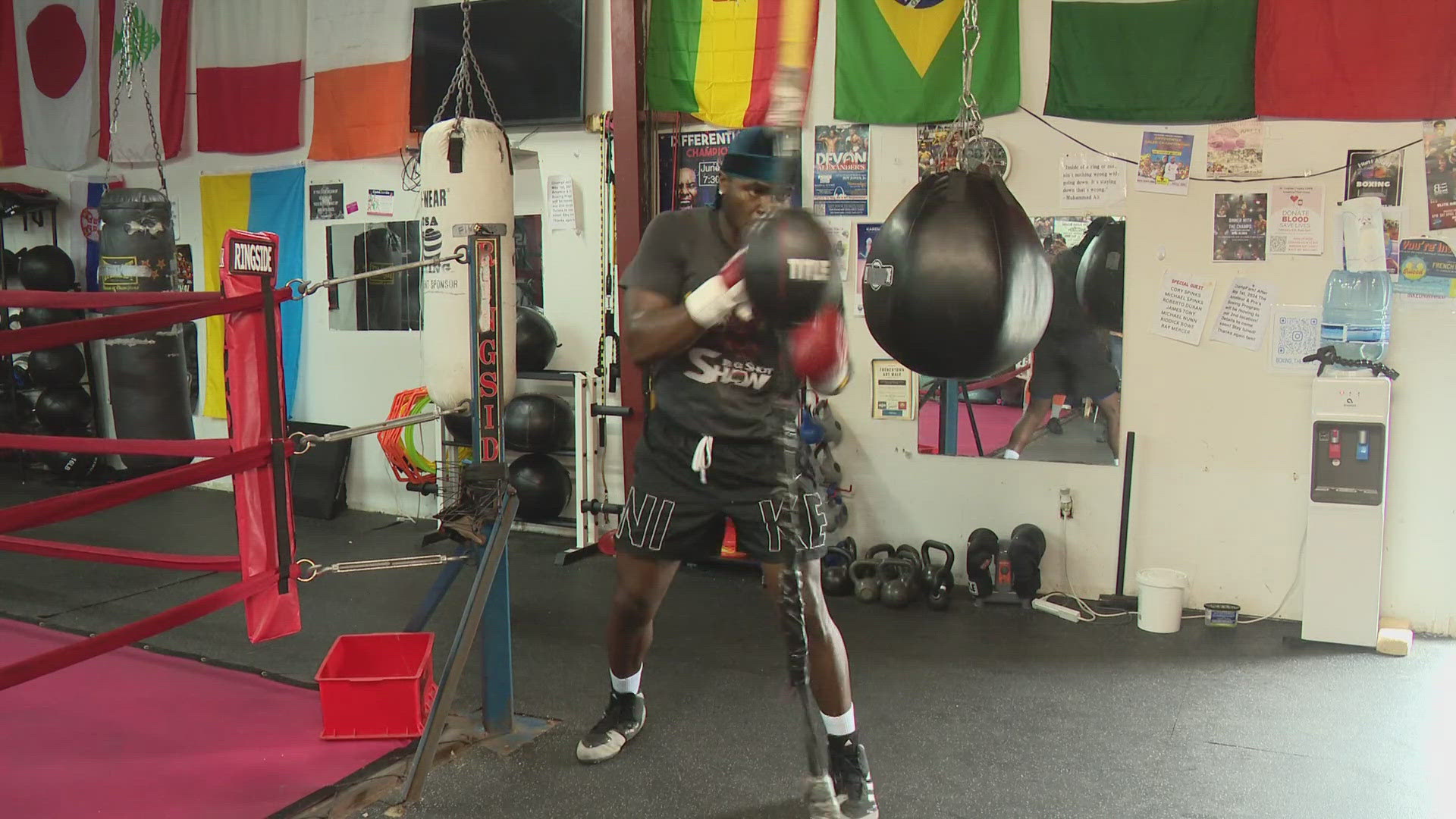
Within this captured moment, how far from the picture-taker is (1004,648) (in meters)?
3.65

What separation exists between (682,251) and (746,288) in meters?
0.45

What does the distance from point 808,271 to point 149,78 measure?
626 centimetres

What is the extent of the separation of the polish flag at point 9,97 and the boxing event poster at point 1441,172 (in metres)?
8.06

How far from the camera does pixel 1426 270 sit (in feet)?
12.2

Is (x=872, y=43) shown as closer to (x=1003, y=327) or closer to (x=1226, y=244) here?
(x=1226, y=244)

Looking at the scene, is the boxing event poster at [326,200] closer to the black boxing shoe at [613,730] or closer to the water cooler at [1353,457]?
the black boxing shoe at [613,730]

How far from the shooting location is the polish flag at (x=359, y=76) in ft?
17.9

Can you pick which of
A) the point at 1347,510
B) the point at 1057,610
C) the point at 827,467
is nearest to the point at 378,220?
the point at 827,467

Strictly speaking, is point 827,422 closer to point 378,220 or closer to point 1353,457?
point 1353,457

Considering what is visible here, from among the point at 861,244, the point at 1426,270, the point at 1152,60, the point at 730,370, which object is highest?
the point at 1152,60

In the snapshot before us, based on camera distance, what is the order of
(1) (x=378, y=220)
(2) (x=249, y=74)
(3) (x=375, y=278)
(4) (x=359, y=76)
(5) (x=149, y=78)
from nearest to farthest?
(4) (x=359, y=76), (1) (x=378, y=220), (3) (x=375, y=278), (2) (x=249, y=74), (5) (x=149, y=78)

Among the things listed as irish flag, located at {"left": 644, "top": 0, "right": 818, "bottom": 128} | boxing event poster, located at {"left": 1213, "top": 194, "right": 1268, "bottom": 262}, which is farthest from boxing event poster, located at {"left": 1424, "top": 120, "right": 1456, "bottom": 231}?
irish flag, located at {"left": 644, "top": 0, "right": 818, "bottom": 128}

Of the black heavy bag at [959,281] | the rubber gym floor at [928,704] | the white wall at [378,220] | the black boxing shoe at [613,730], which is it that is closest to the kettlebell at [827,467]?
the rubber gym floor at [928,704]

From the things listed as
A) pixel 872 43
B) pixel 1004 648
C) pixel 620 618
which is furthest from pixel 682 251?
pixel 872 43
